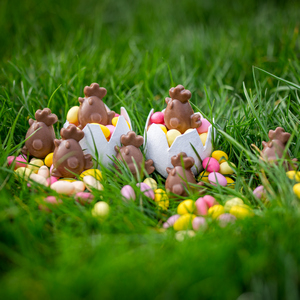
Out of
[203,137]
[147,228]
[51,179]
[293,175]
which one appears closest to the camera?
[147,228]

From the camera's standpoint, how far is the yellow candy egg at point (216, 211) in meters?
0.92

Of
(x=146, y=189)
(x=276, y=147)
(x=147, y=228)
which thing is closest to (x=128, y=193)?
(x=146, y=189)

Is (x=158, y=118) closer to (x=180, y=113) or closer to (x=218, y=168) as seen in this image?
(x=180, y=113)

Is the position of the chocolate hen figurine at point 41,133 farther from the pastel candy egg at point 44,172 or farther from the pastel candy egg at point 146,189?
the pastel candy egg at point 146,189

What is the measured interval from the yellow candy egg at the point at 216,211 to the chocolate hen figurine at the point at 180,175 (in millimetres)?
123

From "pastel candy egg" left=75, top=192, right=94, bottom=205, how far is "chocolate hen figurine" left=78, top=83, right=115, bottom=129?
35 centimetres

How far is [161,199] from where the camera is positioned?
1.05m

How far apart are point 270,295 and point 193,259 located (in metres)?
0.21

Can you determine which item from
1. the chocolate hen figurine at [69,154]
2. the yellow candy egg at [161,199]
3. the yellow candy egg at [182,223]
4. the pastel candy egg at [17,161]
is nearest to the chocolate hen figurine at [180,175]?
the yellow candy egg at [161,199]

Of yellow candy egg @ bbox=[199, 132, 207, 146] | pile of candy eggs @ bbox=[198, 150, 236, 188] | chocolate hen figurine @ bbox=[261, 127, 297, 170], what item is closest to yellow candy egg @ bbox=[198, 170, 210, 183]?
pile of candy eggs @ bbox=[198, 150, 236, 188]

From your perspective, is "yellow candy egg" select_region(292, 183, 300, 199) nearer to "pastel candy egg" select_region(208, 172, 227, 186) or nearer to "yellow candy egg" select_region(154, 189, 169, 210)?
"pastel candy egg" select_region(208, 172, 227, 186)

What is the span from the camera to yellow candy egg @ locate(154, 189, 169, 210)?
3.40 feet

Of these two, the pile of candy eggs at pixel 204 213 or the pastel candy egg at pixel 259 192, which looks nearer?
the pile of candy eggs at pixel 204 213

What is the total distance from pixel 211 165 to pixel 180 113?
252 millimetres
